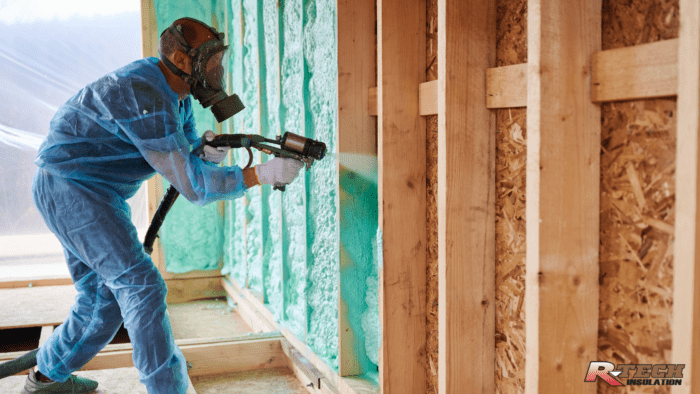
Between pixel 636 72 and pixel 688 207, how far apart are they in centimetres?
26

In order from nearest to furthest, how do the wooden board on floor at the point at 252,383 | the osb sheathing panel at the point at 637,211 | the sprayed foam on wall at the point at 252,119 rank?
the osb sheathing panel at the point at 637,211
the wooden board on floor at the point at 252,383
the sprayed foam on wall at the point at 252,119

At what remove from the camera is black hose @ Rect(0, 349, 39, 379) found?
2.20 meters

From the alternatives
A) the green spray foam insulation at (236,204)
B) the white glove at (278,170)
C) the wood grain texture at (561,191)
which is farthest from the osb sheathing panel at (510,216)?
the green spray foam insulation at (236,204)

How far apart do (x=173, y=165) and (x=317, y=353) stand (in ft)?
3.30

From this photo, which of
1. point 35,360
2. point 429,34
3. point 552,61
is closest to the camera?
point 552,61

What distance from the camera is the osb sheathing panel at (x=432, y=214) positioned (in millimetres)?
1663

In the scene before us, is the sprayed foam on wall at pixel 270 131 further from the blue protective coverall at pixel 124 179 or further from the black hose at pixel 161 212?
the blue protective coverall at pixel 124 179

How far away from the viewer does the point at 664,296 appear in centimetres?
96

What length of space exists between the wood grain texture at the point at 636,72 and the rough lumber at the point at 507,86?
0.19 metres

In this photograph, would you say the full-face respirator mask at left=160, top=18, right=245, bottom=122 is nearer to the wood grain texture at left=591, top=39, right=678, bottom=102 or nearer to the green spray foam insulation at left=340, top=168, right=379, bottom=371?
the green spray foam insulation at left=340, top=168, right=379, bottom=371

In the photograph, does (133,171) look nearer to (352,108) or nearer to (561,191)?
(352,108)

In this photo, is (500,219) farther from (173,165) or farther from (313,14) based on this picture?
(313,14)

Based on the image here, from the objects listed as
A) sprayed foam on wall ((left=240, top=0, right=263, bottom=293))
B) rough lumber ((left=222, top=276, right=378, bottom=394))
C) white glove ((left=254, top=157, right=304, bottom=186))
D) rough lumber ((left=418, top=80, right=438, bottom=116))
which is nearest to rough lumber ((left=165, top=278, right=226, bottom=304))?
rough lumber ((left=222, top=276, right=378, bottom=394))

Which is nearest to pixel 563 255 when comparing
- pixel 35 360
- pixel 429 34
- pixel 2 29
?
pixel 429 34
